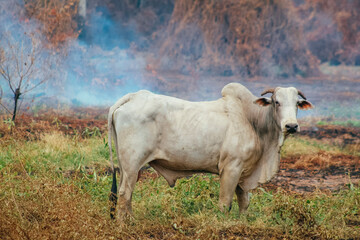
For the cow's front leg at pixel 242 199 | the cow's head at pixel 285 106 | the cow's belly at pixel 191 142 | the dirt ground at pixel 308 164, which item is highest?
the cow's head at pixel 285 106

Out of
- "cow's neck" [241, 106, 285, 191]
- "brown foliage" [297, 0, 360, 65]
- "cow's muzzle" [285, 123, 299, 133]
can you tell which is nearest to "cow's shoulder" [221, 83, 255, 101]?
"cow's neck" [241, 106, 285, 191]

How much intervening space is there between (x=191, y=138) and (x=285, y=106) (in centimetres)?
104

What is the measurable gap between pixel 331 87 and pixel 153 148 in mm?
15528

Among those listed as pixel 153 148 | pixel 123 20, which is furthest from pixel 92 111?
pixel 153 148

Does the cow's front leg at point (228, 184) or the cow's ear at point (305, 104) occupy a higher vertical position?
the cow's ear at point (305, 104)

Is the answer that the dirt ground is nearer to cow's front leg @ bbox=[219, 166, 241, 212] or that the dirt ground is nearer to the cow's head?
the cow's head

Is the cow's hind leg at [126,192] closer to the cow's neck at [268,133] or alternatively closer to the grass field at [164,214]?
the grass field at [164,214]

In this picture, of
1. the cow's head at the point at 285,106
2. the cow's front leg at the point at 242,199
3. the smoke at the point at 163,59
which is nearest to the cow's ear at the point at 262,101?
the cow's head at the point at 285,106

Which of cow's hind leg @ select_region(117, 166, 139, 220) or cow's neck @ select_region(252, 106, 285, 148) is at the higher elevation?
cow's neck @ select_region(252, 106, 285, 148)

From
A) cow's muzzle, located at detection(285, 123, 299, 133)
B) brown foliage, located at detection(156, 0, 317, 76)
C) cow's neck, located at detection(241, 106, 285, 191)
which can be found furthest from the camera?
brown foliage, located at detection(156, 0, 317, 76)

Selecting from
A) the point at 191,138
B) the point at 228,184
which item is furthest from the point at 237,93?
the point at 228,184

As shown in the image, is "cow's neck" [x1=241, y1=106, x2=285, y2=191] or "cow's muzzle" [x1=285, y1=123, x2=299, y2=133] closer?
"cow's muzzle" [x1=285, y1=123, x2=299, y2=133]

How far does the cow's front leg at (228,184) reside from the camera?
467 cm

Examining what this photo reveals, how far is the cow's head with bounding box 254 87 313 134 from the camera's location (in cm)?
448
